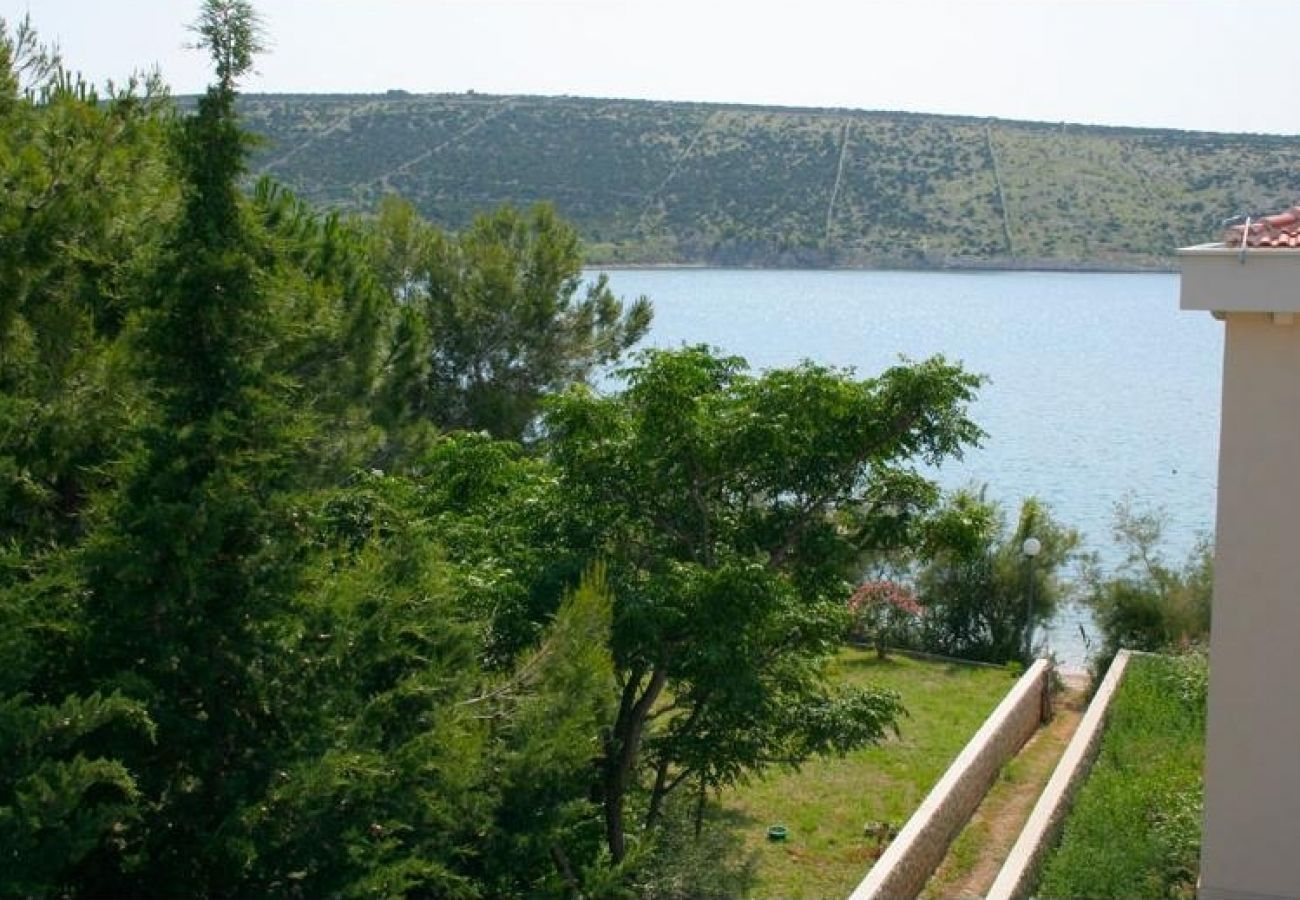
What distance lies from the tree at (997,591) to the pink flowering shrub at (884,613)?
317 millimetres

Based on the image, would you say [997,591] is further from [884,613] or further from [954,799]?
[954,799]

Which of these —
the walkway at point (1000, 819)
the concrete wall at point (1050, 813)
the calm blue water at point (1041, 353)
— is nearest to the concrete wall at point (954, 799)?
the walkway at point (1000, 819)

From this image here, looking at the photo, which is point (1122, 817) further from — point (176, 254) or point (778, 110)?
point (778, 110)

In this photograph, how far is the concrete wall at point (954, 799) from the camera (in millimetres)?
11038

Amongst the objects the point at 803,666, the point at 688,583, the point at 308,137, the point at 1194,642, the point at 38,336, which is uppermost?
the point at 308,137

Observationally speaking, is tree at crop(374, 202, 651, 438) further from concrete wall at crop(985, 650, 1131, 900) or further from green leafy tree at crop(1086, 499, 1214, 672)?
concrete wall at crop(985, 650, 1131, 900)

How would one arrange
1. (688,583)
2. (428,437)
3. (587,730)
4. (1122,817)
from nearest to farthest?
(587,730) → (688,583) → (1122,817) → (428,437)

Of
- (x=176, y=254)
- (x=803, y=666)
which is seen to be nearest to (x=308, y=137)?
(x=803, y=666)

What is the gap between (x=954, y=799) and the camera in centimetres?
1300

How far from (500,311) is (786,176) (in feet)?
107

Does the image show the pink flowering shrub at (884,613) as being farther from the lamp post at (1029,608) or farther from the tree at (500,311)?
the tree at (500,311)

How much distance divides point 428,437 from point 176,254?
394 inches

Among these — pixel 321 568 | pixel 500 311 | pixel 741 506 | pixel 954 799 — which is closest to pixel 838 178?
pixel 500 311

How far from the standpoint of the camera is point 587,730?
28.5ft
